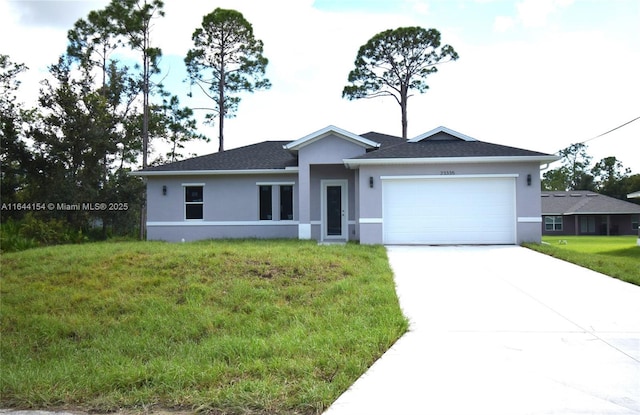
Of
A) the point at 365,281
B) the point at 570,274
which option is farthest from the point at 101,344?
the point at 570,274

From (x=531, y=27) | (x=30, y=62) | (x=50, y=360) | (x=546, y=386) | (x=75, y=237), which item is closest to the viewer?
(x=546, y=386)

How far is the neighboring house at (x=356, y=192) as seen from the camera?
1548cm

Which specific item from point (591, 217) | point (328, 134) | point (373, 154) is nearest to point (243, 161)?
point (328, 134)

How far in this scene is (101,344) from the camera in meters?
6.25

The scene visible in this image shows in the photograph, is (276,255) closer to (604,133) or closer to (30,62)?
(30,62)

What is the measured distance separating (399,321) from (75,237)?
57.4 ft

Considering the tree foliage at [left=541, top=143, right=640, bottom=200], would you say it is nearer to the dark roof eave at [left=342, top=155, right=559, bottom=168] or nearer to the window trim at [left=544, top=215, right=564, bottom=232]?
the window trim at [left=544, top=215, right=564, bottom=232]

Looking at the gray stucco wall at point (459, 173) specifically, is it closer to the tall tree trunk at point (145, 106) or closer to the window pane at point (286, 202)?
the window pane at point (286, 202)

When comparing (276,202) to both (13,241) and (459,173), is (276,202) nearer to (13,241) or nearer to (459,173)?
(459,173)

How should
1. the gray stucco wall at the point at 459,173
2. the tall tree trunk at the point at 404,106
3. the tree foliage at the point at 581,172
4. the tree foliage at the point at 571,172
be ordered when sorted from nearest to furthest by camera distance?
the gray stucco wall at the point at 459,173
the tall tree trunk at the point at 404,106
the tree foliage at the point at 581,172
the tree foliage at the point at 571,172

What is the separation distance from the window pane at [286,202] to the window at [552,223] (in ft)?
87.7

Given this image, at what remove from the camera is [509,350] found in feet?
18.4

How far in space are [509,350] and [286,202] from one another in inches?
542
